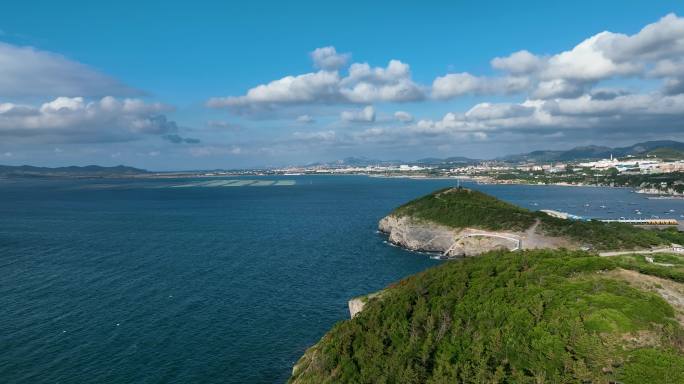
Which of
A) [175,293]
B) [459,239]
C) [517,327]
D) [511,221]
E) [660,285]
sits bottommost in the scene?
[175,293]

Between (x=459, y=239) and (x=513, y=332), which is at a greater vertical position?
(x=513, y=332)

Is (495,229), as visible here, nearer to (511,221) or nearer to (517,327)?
(511,221)

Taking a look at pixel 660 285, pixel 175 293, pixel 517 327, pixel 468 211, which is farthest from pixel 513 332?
pixel 468 211

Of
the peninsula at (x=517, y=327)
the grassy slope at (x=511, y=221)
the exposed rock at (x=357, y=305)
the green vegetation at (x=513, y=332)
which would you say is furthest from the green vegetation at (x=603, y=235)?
the exposed rock at (x=357, y=305)

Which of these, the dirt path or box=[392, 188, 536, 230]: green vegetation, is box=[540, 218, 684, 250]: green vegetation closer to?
box=[392, 188, 536, 230]: green vegetation

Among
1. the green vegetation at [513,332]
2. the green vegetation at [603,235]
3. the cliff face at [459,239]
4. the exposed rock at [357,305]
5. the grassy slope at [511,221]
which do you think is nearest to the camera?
the green vegetation at [513,332]

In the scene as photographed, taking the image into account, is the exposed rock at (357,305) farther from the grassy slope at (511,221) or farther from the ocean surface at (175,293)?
the grassy slope at (511,221)
